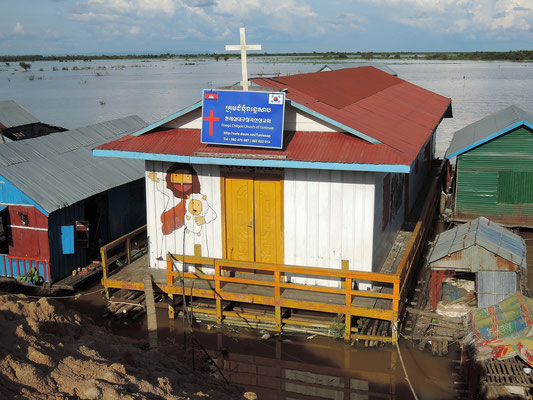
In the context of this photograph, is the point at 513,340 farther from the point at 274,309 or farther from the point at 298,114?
the point at 298,114

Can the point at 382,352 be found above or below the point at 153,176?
below

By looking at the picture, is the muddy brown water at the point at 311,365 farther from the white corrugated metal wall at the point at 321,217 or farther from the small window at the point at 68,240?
the small window at the point at 68,240

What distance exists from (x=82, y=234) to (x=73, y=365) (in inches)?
343

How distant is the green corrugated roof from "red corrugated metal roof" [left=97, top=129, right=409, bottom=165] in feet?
29.2

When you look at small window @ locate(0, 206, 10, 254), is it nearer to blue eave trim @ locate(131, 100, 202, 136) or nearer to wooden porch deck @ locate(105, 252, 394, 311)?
wooden porch deck @ locate(105, 252, 394, 311)

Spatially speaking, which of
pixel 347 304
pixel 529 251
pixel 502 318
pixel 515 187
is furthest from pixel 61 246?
pixel 515 187

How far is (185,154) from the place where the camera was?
1233cm

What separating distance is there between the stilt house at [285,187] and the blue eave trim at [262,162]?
0.02 metres

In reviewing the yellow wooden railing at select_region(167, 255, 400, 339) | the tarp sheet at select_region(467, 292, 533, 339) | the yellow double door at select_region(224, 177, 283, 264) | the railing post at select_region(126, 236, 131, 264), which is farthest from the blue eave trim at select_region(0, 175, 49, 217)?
the tarp sheet at select_region(467, 292, 533, 339)

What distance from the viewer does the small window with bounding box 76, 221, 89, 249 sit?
581 inches

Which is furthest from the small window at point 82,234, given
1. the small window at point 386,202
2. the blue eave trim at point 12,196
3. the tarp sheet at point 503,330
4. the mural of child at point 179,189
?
the tarp sheet at point 503,330

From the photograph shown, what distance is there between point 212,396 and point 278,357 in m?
4.36

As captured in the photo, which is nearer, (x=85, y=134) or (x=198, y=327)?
(x=198, y=327)

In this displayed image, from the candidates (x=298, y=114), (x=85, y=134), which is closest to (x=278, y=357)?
(x=298, y=114)
